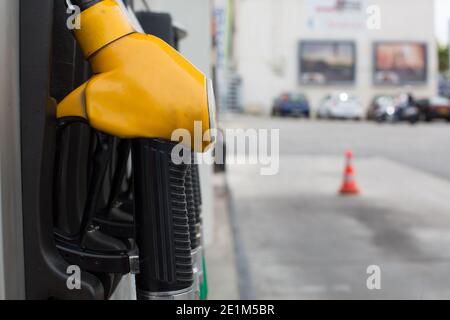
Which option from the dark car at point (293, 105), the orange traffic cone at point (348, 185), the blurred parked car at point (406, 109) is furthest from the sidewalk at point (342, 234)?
the dark car at point (293, 105)

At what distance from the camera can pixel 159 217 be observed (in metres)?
1.39

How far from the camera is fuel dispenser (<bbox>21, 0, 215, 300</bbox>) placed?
130 centimetres

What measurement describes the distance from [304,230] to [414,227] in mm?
1125

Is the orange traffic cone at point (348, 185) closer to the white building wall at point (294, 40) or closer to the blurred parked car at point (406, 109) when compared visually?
the blurred parked car at point (406, 109)

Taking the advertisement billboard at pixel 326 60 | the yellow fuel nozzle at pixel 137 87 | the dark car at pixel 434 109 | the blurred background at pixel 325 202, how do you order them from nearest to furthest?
the yellow fuel nozzle at pixel 137 87
the blurred background at pixel 325 202
the dark car at pixel 434 109
the advertisement billboard at pixel 326 60

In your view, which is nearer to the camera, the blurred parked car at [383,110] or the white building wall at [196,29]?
the white building wall at [196,29]

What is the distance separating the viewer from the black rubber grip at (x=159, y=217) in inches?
54.2

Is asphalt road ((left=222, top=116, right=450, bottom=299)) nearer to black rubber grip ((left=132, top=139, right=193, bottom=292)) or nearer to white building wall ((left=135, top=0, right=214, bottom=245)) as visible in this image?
white building wall ((left=135, top=0, right=214, bottom=245))

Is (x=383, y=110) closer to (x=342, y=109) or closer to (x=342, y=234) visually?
(x=342, y=109)

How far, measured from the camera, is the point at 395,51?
120ft

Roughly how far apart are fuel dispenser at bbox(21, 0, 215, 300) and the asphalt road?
2.98m

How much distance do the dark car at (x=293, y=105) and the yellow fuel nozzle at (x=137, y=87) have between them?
1165 inches

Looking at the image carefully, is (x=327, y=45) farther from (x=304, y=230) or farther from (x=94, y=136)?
(x=94, y=136)

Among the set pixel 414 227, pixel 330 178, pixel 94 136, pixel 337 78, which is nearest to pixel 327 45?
pixel 337 78
